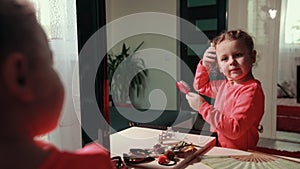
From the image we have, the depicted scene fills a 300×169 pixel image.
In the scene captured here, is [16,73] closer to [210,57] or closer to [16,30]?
[16,30]

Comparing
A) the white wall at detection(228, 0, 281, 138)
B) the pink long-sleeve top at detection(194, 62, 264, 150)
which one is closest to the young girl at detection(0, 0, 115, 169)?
the pink long-sleeve top at detection(194, 62, 264, 150)

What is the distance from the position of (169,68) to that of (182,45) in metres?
0.25

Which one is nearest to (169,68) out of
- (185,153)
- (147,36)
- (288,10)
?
(147,36)

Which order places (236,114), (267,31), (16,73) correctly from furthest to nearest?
(267,31)
(236,114)
(16,73)

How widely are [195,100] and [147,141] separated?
0.20 m

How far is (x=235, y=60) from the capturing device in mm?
832

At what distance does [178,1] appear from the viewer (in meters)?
2.58

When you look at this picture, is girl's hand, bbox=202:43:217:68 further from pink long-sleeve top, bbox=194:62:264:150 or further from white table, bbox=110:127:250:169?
white table, bbox=110:127:250:169

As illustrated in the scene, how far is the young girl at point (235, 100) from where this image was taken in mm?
826

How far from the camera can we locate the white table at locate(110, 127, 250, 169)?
73 cm

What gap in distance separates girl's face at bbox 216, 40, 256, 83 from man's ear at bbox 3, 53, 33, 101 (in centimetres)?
72

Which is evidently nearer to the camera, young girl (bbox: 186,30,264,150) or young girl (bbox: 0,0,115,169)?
young girl (bbox: 0,0,115,169)

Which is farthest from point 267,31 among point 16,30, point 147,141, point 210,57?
point 16,30

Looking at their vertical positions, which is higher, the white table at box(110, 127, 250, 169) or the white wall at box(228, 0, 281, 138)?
the white wall at box(228, 0, 281, 138)
